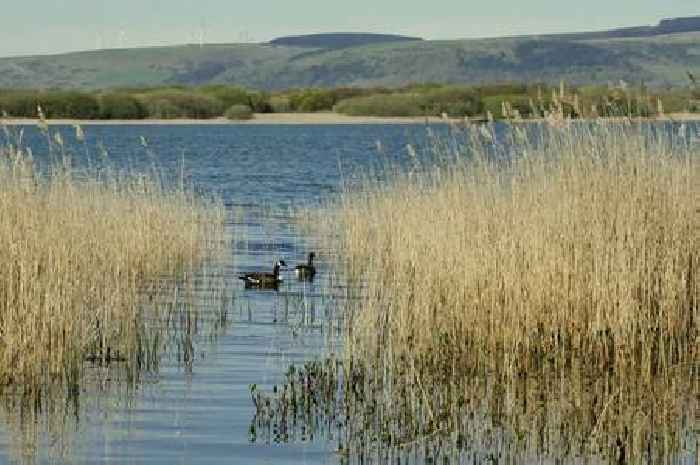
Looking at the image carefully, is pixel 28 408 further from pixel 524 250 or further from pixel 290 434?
pixel 524 250

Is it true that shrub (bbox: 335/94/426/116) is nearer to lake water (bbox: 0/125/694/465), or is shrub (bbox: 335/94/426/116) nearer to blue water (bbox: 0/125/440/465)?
blue water (bbox: 0/125/440/465)

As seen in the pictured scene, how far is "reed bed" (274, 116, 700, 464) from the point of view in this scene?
32.3 ft

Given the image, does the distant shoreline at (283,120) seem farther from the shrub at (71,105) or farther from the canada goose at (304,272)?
the canada goose at (304,272)

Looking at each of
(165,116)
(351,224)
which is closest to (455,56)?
(165,116)

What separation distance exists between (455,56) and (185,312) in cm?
18527

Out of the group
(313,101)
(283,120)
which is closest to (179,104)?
(313,101)

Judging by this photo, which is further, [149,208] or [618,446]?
[149,208]

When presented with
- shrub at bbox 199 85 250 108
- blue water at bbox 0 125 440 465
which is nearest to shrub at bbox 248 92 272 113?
shrub at bbox 199 85 250 108

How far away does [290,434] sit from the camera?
32.8 feet

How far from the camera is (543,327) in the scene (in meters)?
11.8

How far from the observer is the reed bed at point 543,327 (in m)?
9.84

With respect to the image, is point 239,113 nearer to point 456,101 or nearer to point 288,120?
point 288,120

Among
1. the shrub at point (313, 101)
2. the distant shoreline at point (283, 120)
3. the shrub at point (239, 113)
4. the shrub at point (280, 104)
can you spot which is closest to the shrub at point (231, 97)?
the distant shoreline at point (283, 120)

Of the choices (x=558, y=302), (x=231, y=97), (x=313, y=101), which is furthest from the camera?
(x=313, y=101)
